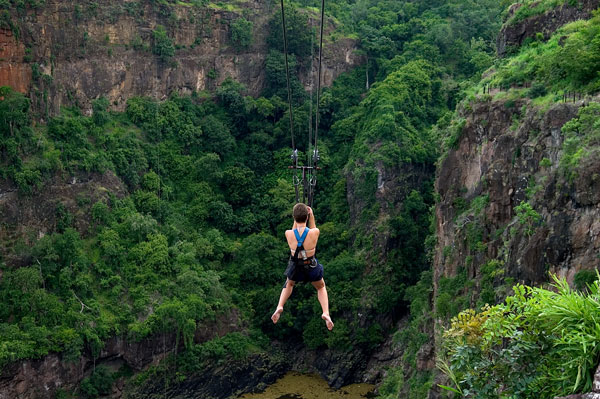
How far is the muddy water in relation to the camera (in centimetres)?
3319

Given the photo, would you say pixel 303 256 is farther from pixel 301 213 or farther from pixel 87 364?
pixel 87 364

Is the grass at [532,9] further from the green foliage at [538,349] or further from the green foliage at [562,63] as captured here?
the green foliage at [538,349]

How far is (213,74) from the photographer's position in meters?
44.8

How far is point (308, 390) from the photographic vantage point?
111 feet

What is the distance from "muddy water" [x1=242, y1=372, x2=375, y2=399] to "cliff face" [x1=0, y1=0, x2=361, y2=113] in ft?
55.7

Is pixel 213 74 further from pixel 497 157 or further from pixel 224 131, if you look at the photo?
pixel 497 157

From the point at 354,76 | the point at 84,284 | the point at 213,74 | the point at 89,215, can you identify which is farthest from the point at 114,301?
the point at 354,76

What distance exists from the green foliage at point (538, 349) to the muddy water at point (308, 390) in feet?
66.5

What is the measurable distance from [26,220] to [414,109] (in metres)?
21.5

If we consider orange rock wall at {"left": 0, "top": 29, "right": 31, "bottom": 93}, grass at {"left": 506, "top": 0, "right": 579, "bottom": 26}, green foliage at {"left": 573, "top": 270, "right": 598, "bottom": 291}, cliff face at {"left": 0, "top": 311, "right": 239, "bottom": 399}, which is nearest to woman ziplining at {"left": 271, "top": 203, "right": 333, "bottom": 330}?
green foliage at {"left": 573, "top": 270, "right": 598, "bottom": 291}

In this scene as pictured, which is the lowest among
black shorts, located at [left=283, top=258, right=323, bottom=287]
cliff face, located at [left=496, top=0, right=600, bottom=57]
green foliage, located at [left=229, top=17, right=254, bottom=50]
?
black shorts, located at [left=283, top=258, right=323, bottom=287]

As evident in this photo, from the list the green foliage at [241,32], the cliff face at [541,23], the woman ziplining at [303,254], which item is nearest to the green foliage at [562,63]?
the cliff face at [541,23]

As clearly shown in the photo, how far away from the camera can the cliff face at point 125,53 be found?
35375 mm

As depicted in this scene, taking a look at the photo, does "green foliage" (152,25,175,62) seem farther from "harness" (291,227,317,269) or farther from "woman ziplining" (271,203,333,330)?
"harness" (291,227,317,269)
